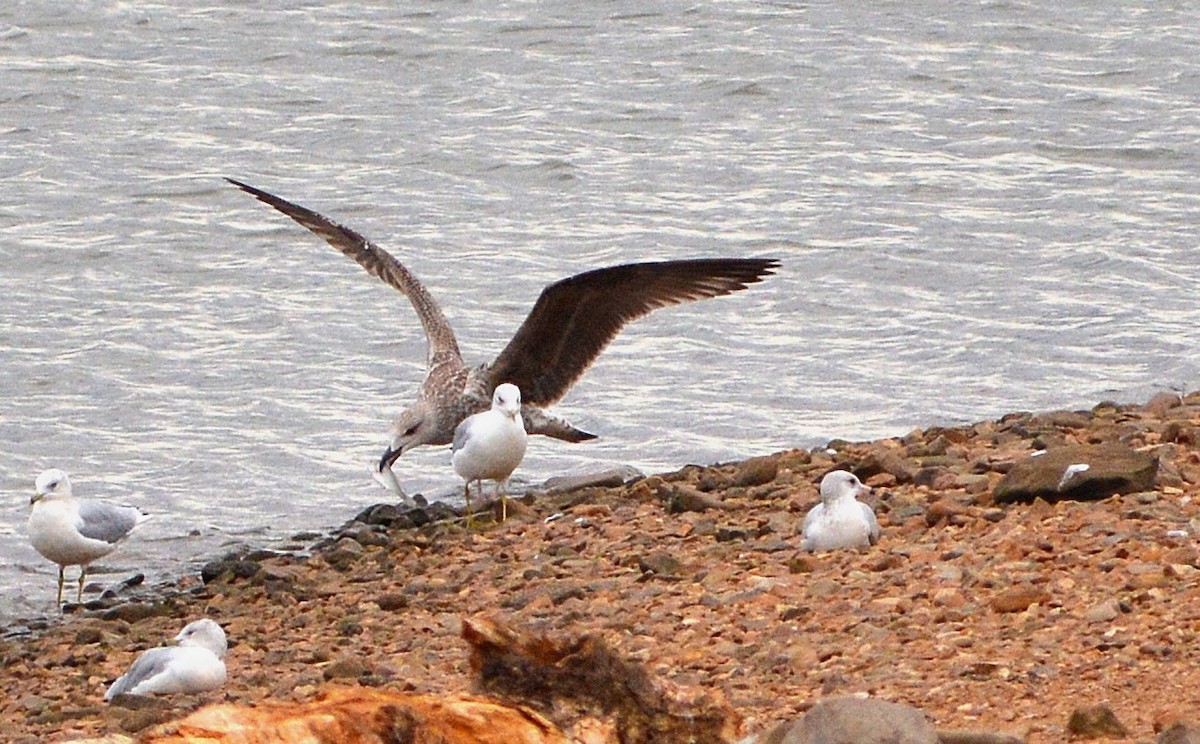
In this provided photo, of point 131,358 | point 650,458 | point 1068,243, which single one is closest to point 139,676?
point 650,458

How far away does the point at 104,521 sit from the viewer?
763cm

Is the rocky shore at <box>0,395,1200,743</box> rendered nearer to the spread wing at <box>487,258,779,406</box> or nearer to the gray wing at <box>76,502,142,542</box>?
the gray wing at <box>76,502,142,542</box>

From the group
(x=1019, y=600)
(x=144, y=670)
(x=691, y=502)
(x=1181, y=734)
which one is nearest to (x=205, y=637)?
(x=144, y=670)

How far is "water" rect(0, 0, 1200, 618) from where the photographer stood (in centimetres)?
970

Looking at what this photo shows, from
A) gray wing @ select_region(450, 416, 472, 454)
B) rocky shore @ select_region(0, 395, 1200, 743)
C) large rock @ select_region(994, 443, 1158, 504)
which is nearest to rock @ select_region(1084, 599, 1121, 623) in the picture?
rocky shore @ select_region(0, 395, 1200, 743)

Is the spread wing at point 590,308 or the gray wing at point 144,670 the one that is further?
the spread wing at point 590,308

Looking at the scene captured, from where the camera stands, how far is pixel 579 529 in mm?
7410

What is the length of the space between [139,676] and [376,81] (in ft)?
36.8

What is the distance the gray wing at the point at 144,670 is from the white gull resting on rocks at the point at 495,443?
2319mm

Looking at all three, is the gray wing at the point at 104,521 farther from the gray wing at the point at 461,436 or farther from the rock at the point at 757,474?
the rock at the point at 757,474

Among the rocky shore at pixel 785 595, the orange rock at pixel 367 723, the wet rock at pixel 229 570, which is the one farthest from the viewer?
the wet rock at pixel 229 570

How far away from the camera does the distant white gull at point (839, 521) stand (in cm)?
599

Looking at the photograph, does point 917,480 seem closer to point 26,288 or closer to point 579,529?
point 579,529

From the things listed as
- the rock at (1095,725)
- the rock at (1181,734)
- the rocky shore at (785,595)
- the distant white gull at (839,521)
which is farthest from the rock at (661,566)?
the rock at (1181,734)
